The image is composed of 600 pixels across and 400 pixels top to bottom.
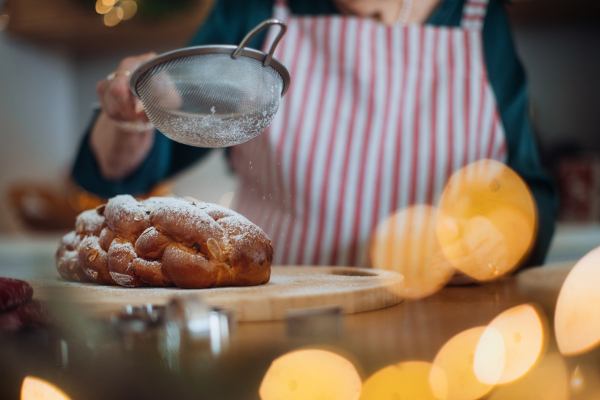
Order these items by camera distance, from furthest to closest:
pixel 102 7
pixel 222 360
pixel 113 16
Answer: pixel 113 16 < pixel 102 7 < pixel 222 360

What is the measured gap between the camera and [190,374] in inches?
12.4

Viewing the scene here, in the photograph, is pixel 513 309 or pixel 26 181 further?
pixel 26 181

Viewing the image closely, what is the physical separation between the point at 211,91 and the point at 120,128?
0.96 feet

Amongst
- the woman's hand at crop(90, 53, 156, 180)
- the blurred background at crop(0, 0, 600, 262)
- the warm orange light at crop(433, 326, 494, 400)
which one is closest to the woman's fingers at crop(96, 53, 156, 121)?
the woman's hand at crop(90, 53, 156, 180)

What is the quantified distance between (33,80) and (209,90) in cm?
258

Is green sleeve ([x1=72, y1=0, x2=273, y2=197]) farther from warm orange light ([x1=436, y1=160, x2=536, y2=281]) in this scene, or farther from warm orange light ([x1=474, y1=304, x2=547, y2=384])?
warm orange light ([x1=474, y1=304, x2=547, y2=384])

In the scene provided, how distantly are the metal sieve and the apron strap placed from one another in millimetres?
759

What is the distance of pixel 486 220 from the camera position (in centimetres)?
79

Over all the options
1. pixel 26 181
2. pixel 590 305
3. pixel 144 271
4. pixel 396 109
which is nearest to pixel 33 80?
pixel 26 181

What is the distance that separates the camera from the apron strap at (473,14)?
1.10 meters

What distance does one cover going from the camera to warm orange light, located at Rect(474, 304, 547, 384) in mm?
367

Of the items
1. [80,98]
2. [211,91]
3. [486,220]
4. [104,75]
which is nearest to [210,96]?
[211,91]

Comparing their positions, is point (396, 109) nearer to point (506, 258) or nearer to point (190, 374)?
point (506, 258)

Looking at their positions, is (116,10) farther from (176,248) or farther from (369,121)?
(176,248)
